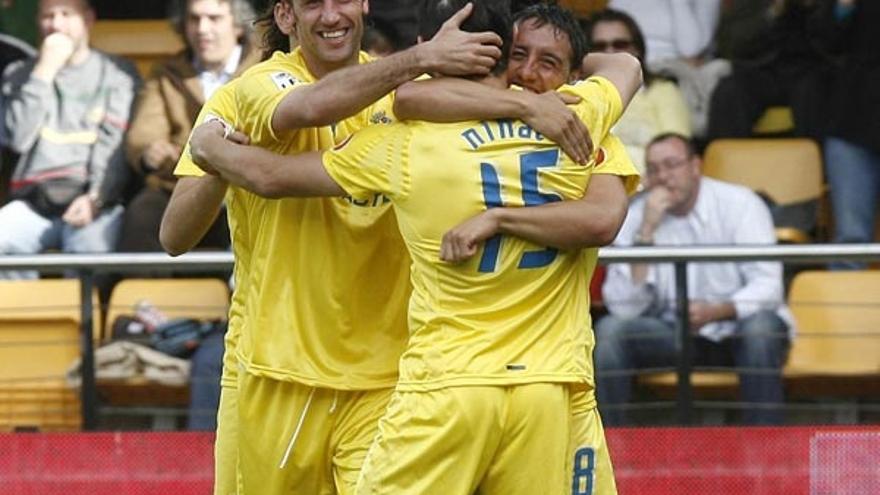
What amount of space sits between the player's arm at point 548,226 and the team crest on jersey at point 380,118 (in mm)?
493

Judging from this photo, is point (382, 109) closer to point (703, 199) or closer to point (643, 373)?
point (643, 373)

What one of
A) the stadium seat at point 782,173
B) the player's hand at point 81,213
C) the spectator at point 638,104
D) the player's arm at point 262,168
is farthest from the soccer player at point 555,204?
the player's hand at point 81,213

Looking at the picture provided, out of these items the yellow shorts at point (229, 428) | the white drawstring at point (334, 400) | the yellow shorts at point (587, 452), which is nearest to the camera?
the yellow shorts at point (587, 452)

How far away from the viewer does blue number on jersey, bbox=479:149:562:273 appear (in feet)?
15.6

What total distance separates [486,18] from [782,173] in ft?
14.5

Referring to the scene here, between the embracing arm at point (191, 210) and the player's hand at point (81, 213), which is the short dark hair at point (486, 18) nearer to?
the embracing arm at point (191, 210)

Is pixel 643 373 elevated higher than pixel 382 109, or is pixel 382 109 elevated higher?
pixel 382 109

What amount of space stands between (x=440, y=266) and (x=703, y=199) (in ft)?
12.5

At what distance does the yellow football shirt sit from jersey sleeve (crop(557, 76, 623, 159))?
55 cm

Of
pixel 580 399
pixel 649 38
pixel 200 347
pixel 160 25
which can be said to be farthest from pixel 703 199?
pixel 580 399

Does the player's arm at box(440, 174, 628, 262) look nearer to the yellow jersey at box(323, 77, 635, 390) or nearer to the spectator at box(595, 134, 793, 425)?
the yellow jersey at box(323, 77, 635, 390)

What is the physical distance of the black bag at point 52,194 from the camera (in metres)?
8.90

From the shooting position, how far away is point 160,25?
982 centimetres

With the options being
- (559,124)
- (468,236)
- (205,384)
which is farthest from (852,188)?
(468,236)
